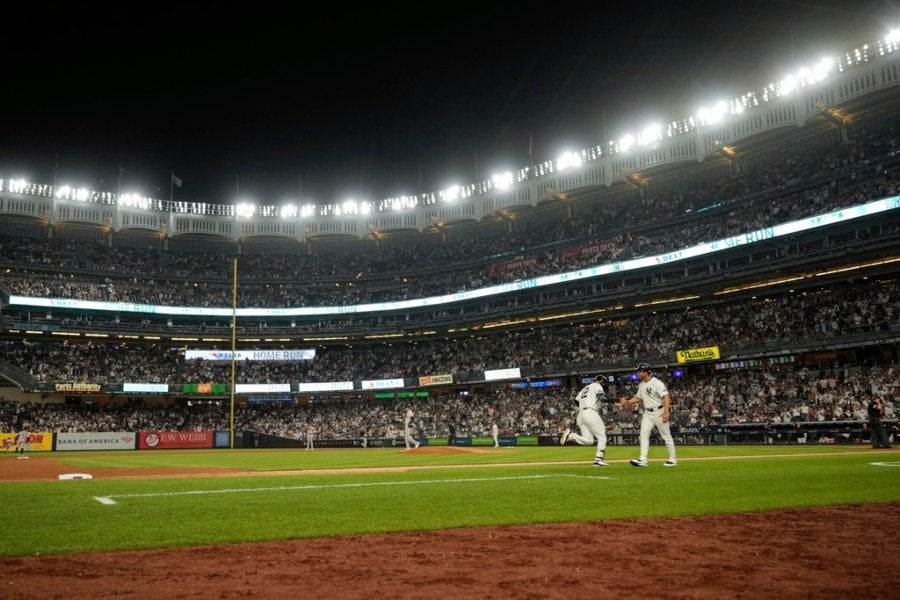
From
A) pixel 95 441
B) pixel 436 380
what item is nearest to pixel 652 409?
pixel 436 380

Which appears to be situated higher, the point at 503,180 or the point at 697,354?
the point at 503,180

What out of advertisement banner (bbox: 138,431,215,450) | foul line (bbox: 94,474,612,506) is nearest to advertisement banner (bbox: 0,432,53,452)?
advertisement banner (bbox: 138,431,215,450)

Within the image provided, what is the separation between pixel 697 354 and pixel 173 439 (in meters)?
39.2

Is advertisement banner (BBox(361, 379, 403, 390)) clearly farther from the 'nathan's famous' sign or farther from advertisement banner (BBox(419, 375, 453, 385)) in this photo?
the 'nathan's famous' sign

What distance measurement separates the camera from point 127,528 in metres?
6.66

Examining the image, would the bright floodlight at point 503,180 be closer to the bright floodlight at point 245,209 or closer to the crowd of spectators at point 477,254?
the crowd of spectators at point 477,254

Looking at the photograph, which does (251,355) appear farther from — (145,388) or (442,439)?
(442,439)

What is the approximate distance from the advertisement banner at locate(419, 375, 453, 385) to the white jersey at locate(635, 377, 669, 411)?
4129cm

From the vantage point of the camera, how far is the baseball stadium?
207 inches

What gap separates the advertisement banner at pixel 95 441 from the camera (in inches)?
1705

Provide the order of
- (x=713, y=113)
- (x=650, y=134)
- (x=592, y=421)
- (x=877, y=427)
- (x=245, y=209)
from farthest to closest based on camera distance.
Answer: (x=245, y=209), (x=650, y=134), (x=713, y=113), (x=877, y=427), (x=592, y=421)

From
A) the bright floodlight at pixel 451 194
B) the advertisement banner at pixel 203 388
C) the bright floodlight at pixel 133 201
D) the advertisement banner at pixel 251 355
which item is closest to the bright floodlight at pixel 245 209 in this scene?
the bright floodlight at pixel 133 201

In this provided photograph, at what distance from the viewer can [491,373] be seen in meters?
52.2

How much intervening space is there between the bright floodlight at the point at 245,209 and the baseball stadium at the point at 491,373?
0.30 metres
